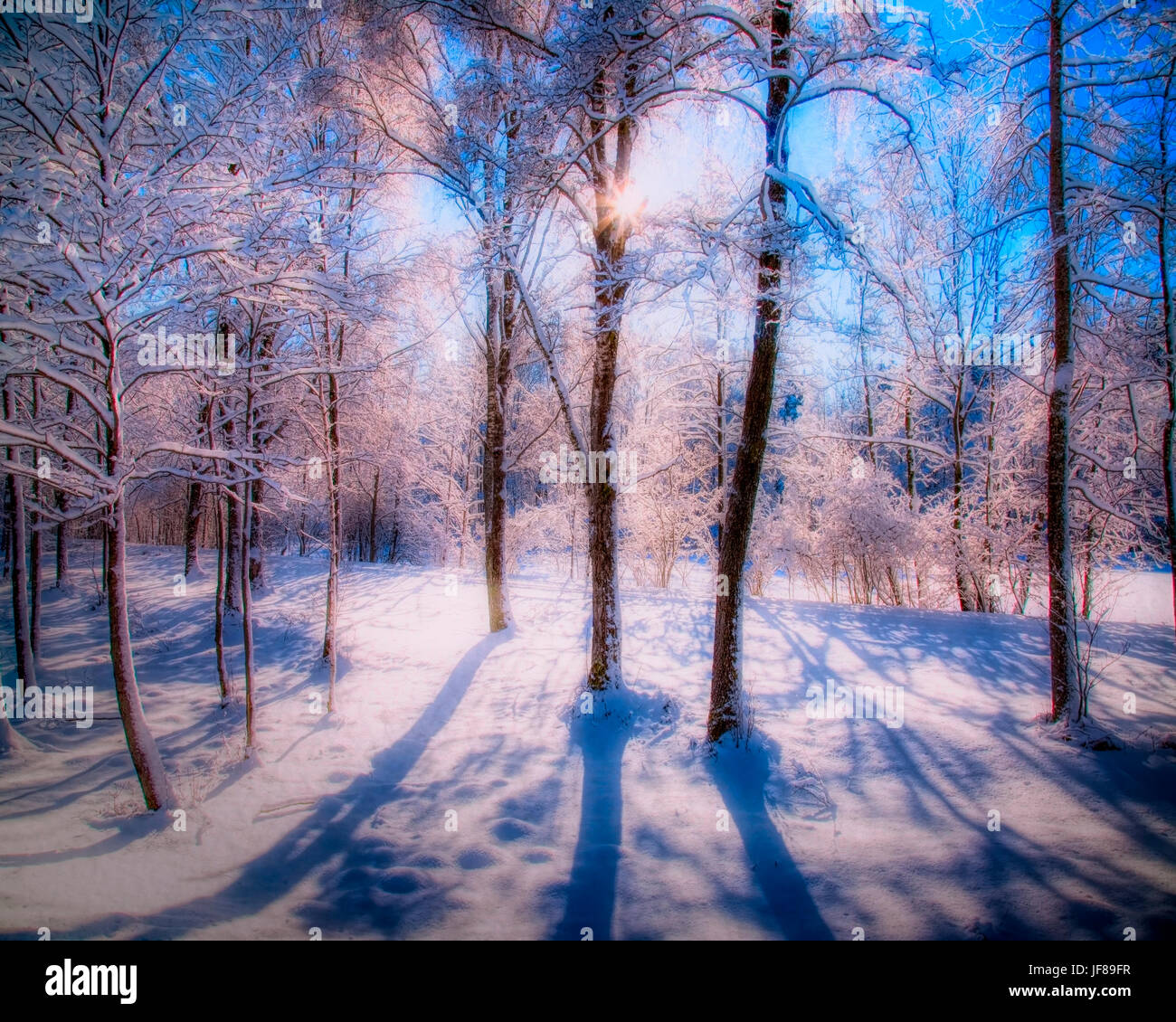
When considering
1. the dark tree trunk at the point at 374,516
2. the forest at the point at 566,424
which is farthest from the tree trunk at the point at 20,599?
the dark tree trunk at the point at 374,516

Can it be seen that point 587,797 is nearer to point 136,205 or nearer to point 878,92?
point 136,205

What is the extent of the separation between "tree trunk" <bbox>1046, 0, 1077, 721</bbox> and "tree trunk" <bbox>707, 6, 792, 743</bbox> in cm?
312

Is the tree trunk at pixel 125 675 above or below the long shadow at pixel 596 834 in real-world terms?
above

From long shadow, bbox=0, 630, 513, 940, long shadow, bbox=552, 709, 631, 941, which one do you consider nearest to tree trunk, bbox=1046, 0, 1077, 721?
long shadow, bbox=552, 709, 631, 941

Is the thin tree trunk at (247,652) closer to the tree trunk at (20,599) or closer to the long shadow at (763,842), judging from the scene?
the tree trunk at (20,599)

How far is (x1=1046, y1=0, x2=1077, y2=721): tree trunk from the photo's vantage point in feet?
16.8

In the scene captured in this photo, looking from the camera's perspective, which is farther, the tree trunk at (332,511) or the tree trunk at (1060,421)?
the tree trunk at (332,511)

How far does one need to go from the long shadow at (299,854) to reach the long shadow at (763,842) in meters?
3.39

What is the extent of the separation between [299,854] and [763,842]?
12.8 ft

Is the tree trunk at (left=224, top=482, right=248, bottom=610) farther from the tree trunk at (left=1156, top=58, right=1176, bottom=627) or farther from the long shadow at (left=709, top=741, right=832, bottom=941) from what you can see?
the tree trunk at (left=1156, top=58, right=1176, bottom=627)

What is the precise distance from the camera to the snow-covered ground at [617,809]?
10.6 ft

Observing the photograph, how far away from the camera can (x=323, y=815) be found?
461 cm

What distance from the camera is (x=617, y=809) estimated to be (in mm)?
4516

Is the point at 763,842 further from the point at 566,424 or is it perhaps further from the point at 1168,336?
the point at 1168,336
